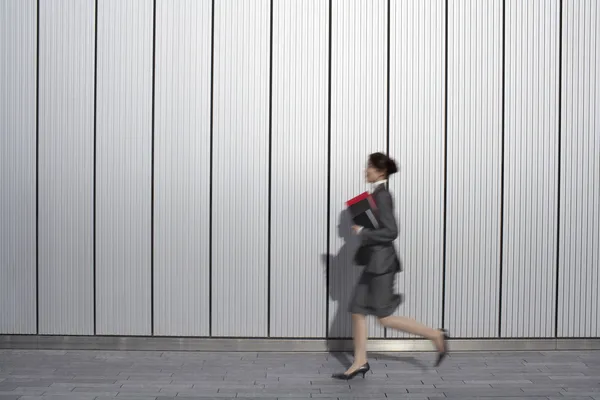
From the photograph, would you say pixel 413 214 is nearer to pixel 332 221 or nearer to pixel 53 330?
pixel 332 221

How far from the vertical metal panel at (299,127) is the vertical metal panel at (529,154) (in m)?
1.86

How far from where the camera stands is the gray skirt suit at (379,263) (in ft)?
18.3

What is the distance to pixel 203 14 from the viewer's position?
6844 mm

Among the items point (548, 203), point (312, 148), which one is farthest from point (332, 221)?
point (548, 203)

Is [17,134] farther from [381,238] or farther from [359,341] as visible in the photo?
[359,341]

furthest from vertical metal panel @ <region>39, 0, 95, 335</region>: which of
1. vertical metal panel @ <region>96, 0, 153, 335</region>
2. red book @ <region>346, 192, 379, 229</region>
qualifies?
red book @ <region>346, 192, 379, 229</region>

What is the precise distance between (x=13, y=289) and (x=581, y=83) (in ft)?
20.1

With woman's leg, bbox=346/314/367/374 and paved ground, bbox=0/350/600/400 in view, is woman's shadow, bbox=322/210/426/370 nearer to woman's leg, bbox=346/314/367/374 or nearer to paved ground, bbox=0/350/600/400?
paved ground, bbox=0/350/600/400

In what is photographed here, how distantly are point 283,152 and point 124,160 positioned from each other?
1606 millimetres

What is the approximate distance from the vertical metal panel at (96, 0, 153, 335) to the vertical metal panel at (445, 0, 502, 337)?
306cm

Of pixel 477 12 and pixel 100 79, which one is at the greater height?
pixel 477 12

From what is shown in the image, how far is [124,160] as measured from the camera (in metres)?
6.86

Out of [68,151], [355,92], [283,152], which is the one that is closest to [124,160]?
[68,151]

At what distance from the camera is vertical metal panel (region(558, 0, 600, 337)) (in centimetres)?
687
